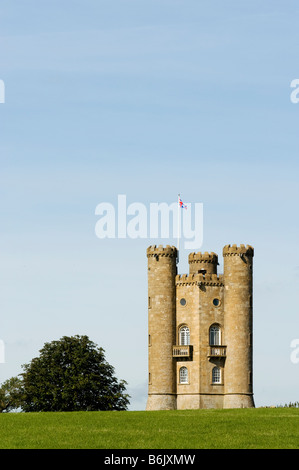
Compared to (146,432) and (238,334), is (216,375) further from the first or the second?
(146,432)

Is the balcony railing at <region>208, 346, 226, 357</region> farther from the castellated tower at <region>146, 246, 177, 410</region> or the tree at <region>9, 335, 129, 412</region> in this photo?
the tree at <region>9, 335, 129, 412</region>

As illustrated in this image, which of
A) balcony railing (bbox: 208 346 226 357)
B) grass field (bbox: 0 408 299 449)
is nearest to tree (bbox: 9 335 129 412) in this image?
balcony railing (bbox: 208 346 226 357)

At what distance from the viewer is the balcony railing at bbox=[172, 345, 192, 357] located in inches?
4377

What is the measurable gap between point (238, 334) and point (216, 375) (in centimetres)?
506

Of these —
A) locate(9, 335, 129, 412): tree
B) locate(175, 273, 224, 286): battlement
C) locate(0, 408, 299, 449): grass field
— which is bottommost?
locate(0, 408, 299, 449): grass field

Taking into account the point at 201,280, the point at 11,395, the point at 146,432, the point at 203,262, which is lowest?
the point at 146,432

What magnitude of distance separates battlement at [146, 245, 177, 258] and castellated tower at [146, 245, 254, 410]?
6.28 ft

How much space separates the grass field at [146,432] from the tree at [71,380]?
4264 centimetres

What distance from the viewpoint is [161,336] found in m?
112

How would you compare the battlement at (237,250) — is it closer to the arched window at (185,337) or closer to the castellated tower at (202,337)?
the castellated tower at (202,337)

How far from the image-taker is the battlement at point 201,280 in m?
113

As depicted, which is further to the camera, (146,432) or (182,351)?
(182,351)

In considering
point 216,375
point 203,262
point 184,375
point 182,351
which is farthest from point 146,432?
point 203,262
